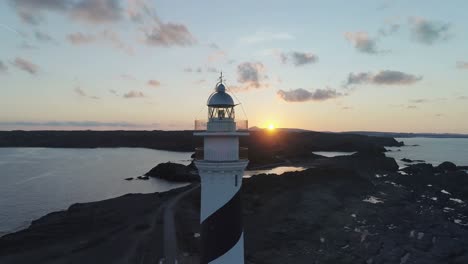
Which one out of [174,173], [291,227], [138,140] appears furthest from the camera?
[138,140]

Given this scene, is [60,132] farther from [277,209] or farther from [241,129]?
[241,129]

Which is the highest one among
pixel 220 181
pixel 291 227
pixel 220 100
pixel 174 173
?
pixel 220 100

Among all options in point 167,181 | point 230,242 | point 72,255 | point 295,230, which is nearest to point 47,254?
point 72,255

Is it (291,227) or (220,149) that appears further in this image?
(291,227)

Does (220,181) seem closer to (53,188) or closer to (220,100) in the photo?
(220,100)

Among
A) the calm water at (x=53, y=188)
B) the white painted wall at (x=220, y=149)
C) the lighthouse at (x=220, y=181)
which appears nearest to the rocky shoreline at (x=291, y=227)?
the calm water at (x=53, y=188)

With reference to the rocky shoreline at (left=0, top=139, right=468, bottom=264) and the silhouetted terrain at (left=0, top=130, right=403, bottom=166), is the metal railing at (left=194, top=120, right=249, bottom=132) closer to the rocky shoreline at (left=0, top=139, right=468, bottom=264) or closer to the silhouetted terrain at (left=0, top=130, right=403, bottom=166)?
the rocky shoreline at (left=0, top=139, right=468, bottom=264)

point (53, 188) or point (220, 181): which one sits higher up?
point (220, 181)

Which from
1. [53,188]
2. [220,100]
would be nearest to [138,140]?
[53,188]
